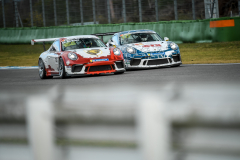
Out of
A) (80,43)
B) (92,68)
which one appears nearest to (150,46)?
(80,43)

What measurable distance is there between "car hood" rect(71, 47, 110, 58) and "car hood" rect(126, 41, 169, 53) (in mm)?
1561

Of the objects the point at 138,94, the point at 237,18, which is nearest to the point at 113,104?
the point at 138,94

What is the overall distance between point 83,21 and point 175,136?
29.3 m

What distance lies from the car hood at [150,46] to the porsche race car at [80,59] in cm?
126

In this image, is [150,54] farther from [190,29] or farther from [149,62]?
[190,29]

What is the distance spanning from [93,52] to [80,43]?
82 centimetres

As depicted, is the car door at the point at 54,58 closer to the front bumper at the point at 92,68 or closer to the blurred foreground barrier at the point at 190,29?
the front bumper at the point at 92,68

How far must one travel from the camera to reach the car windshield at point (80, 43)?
37.7 feet

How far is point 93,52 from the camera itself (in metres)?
10.9

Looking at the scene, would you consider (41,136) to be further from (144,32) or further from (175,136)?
(144,32)

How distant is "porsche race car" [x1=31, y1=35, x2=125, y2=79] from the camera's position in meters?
10.7

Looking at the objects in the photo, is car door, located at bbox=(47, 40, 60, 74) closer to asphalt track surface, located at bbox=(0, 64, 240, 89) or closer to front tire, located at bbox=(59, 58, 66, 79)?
front tire, located at bbox=(59, 58, 66, 79)

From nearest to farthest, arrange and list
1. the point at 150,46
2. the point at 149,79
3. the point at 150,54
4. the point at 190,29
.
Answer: the point at 149,79 → the point at 150,54 → the point at 150,46 → the point at 190,29

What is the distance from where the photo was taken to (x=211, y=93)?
1.74 m
